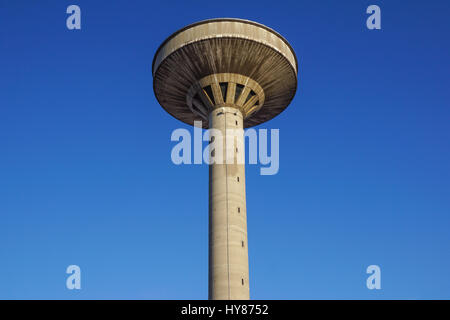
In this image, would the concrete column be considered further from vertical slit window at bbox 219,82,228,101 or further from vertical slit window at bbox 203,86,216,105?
vertical slit window at bbox 219,82,228,101

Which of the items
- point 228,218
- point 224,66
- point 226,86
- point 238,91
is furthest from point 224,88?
point 228,218

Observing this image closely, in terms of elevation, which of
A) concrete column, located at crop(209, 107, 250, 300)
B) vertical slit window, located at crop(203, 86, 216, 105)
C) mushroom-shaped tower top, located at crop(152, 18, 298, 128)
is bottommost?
concrete column, located at crop(209, 107, 250, 300)

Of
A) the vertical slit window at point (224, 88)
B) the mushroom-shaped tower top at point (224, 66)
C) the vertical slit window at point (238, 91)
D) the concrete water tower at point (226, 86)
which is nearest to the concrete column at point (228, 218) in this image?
the concrete water tower at point (226, 86)

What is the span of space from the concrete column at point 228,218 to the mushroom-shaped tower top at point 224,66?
2378 mm

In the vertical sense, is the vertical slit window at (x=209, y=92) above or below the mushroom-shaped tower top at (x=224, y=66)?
below

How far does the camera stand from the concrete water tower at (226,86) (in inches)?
1369

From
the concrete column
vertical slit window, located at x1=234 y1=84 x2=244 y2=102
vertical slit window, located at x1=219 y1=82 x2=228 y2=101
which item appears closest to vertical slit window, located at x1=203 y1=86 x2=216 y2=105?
vertical slit window, located at x1=219 y1=82 x2=228 y2=101

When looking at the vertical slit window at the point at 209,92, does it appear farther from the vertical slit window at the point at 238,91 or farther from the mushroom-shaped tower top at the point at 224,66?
the vertical slit window at the point at 238,91

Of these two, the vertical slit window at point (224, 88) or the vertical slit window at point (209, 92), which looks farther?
the vertical slit window at point (209, 92)

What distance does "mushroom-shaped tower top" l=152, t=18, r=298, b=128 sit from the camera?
127 ft
